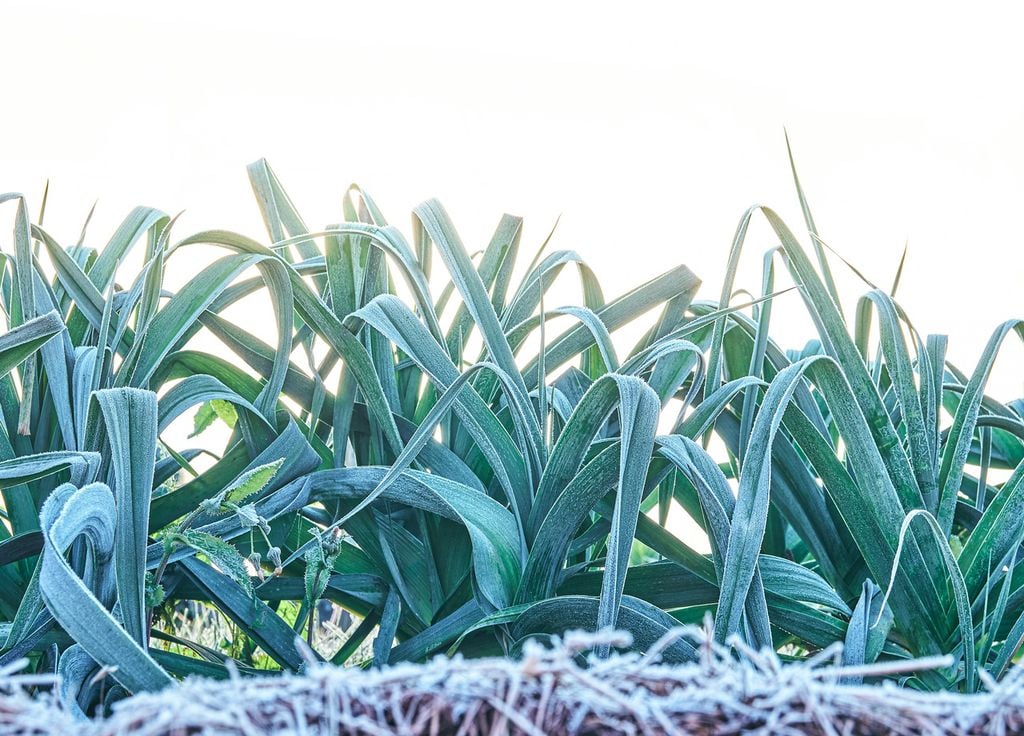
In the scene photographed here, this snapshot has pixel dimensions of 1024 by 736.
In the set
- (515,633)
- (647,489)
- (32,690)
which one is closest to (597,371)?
(647,489)

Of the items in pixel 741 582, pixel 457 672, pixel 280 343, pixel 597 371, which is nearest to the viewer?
pixel 457 672

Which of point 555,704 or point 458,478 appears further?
point 458,478

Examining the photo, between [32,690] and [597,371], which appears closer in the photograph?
[32,690]

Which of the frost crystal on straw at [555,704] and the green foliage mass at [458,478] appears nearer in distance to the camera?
the frost crystal on straw at [555,704]

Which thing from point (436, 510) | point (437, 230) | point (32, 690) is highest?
point (437, 230)

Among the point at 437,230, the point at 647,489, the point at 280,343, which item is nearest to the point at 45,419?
the point at 280,343

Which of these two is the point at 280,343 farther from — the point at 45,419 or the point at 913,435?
the point at 913,435

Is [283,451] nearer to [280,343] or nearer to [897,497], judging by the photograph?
[280,343]

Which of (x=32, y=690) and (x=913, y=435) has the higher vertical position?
(x=913, y=435)

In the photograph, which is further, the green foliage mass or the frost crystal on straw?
the green foliage mass

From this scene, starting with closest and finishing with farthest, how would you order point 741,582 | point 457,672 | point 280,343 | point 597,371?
point 457,672 → point 741,582 → point 280,343 → point 597,371
